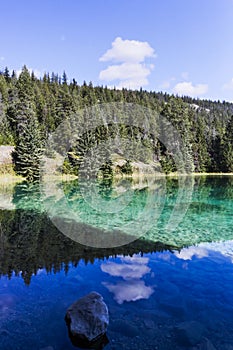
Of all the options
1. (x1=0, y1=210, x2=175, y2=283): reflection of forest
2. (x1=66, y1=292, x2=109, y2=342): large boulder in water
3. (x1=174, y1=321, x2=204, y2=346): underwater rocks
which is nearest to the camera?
(x1=66, y1=292, x2=109, y2=342): large boulder in water

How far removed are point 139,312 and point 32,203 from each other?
1710 centimetres

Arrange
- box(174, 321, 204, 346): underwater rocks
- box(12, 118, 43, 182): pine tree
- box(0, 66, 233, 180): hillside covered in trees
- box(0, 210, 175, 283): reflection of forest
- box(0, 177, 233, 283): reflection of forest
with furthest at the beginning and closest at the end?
box(0, 66, 233, 180): hillside covered in trees < box(12, 118, 43, 182): pine tree < box(0, 177, 233, 283): reflection of forest < box(0, 210, 175, 283): reflection of forest < box(174, 321, 204, 346): underwater rocks

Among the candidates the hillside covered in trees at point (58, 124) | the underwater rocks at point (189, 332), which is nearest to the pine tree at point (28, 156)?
the hillside covered in trees at point (58, 124)

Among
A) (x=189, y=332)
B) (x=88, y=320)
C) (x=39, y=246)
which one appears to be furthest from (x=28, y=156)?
(x=189, y=332)

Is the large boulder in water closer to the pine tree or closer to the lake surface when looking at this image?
the lake surface

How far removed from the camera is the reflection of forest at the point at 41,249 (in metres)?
10.2

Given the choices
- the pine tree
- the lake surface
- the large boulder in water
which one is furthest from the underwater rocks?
the pine tree

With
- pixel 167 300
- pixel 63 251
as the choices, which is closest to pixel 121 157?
pixel 63 251

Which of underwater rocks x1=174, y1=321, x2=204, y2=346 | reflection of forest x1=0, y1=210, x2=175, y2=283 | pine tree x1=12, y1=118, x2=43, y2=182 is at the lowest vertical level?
underwater rocks x1=174, y1=321, x2=204, y2=346

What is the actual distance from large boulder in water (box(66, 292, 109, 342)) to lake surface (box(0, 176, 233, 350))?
0.27 m

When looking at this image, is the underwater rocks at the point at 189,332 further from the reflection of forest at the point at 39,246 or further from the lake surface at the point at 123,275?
the reflection of forest at the point at 39,246

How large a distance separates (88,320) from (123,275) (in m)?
3.75

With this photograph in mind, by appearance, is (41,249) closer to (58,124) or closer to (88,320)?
(88,320)

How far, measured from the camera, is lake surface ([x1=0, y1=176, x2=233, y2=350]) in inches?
248
